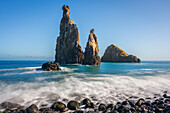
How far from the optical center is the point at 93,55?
68.9 m

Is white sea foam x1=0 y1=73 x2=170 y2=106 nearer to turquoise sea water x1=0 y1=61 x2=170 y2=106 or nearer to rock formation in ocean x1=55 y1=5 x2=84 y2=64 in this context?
turquoise sea water x1=0 y1=61 x2=170 y2=106

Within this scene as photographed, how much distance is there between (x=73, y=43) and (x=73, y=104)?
80.8 m

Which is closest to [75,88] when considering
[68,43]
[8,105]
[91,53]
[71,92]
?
[71,92]

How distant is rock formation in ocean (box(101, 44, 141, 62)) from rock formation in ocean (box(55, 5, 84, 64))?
90913mm

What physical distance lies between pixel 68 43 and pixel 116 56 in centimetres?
9671

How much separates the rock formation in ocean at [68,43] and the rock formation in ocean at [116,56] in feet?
298

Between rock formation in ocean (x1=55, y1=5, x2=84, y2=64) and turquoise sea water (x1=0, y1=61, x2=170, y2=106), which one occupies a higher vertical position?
rock formation in ocean (x1=55, y1=5, x2=84, y2=64)

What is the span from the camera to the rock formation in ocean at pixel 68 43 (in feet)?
274

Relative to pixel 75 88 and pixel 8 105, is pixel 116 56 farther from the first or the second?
pixel 8 105

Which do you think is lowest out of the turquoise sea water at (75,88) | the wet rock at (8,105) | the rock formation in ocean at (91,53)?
the turquoise sea water at (75,88)

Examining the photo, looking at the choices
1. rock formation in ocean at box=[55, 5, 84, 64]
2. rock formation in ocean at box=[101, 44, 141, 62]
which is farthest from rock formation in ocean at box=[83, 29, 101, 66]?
rock formation in ocean at box=[101, 44, 141, 62]

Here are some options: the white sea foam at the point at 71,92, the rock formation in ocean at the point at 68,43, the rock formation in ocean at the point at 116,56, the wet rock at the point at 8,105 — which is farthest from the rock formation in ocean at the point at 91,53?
the rock formation in ocean at the point at 116,56

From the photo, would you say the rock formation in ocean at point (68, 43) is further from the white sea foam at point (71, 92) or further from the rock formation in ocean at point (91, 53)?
the white sea foam at point (71, 92)

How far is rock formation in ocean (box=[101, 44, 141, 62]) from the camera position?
150m
